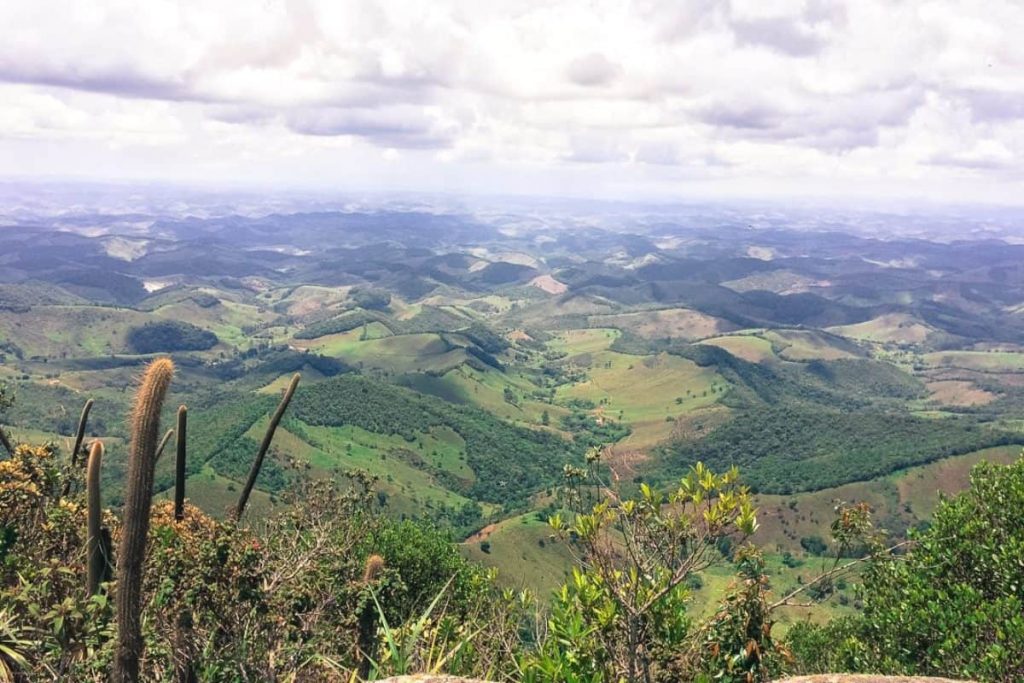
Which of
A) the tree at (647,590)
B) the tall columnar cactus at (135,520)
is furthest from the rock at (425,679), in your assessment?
the tall columnar cactus at (135,520)

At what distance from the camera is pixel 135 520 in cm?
1158

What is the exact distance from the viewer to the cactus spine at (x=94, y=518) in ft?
42.5

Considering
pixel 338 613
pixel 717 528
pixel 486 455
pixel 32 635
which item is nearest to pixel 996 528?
pixel 717 528

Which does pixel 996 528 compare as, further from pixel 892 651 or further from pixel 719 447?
pixel 719 447

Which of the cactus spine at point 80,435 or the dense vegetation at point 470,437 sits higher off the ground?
the cactus spine at point 80,435

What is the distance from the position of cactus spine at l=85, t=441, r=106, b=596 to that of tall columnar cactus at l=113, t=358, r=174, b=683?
6.38 ft

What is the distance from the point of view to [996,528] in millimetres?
18828

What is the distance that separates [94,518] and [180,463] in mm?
2255

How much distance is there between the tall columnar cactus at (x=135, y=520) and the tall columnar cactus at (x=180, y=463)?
2744 mm

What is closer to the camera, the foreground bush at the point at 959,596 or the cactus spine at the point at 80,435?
the foreground bush at the point at 959,596

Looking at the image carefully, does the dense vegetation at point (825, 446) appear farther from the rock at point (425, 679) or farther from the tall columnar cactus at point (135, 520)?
the tall columnar cactus at point (135, 520)

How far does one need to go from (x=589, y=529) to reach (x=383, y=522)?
2638cm

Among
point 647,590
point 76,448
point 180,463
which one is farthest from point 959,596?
point 76,448

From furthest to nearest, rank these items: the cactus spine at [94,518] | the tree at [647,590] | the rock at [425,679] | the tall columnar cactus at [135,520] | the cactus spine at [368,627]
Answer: the cactus spine at [368,627], the cactus spine at [94,518], the tall columnar cactus at [135,520], the tree at [647,590], the rock at [425,679]
